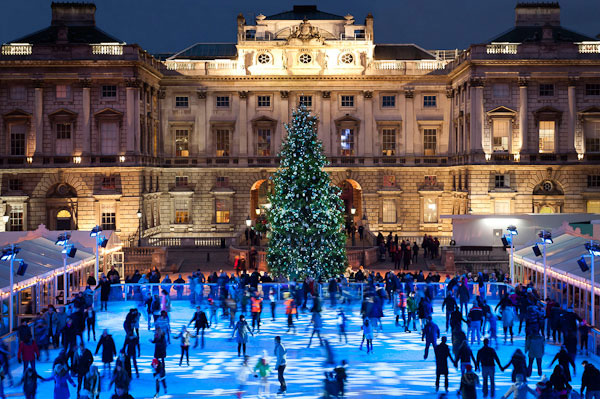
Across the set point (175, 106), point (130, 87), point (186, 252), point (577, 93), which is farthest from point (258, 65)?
point (577, 93)

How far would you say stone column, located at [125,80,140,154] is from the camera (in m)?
57.3

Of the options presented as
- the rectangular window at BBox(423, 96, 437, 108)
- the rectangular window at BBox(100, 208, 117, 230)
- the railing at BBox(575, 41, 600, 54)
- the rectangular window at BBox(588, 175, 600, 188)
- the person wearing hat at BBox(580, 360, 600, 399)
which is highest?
the railing at BBox(575, 41, 600, 54)

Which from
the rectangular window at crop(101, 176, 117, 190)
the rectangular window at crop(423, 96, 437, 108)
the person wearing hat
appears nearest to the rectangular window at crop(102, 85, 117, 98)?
the rectangular window at crop(101, 176, 117, 190)

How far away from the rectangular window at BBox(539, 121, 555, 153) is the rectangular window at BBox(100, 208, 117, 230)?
108 feet

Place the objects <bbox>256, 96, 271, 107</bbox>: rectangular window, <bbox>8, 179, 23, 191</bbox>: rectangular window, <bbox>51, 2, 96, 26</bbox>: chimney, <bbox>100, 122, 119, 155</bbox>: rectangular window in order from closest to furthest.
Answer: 1. <bbox>8, 179, 23, 191</bbox>: rectangular window
2. <bbox>100, 122, 119, 155</bbox>: rectangular window
3. <bbox>256, 96, 271, 107</bbox>: rectangular window
4. <bbox>51, 2, 96, 26</bbox>: chimney

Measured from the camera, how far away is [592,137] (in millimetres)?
58531

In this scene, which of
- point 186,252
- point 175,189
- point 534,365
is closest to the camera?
point 534,365

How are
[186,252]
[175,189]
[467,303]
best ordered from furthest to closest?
1. [175,189]
2. [186,252]
3. [467,303]

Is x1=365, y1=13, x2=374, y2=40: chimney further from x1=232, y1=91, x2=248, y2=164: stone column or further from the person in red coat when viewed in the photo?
the person in red coat

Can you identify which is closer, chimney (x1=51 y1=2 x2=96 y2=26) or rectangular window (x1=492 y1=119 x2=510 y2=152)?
rectangular window (x1=492 y1=119 x2=510 y2=152)

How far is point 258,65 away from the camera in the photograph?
2552 inches

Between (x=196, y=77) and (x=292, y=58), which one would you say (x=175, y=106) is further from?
(x=292, y=58)

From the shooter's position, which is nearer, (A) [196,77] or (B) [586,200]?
(B) [586,200]

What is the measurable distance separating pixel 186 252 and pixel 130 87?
1395cm
